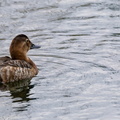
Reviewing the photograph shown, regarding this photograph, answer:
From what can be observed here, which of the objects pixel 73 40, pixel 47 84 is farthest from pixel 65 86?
pixel 73 40

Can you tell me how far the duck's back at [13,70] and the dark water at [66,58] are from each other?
29 cm

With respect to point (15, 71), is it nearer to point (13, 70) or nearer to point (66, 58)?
point (13, 70)

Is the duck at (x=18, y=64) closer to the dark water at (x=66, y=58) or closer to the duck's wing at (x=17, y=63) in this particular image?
the duck's wing at (x=17, y=63)

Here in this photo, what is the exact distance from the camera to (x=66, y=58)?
1420 centimetres

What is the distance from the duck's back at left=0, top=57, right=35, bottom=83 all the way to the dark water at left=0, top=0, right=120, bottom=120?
0.94ft

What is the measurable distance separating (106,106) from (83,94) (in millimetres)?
811

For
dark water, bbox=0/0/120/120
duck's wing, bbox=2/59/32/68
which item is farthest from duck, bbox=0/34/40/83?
dark water, bbox=0/0/120/120

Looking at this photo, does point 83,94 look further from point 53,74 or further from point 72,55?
point 72,55

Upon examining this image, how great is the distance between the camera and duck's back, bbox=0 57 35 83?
42.2ft

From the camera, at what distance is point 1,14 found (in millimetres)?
18031

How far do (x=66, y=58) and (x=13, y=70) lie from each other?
1621mm

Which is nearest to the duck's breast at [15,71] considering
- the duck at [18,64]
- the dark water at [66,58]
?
the duck at [18,64]

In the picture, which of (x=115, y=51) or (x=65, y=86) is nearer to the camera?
(x=65, y=86)

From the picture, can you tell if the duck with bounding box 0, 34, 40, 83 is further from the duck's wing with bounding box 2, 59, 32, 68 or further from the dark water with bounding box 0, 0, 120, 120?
the dark water with bounding box 0, 0, 120, 120
